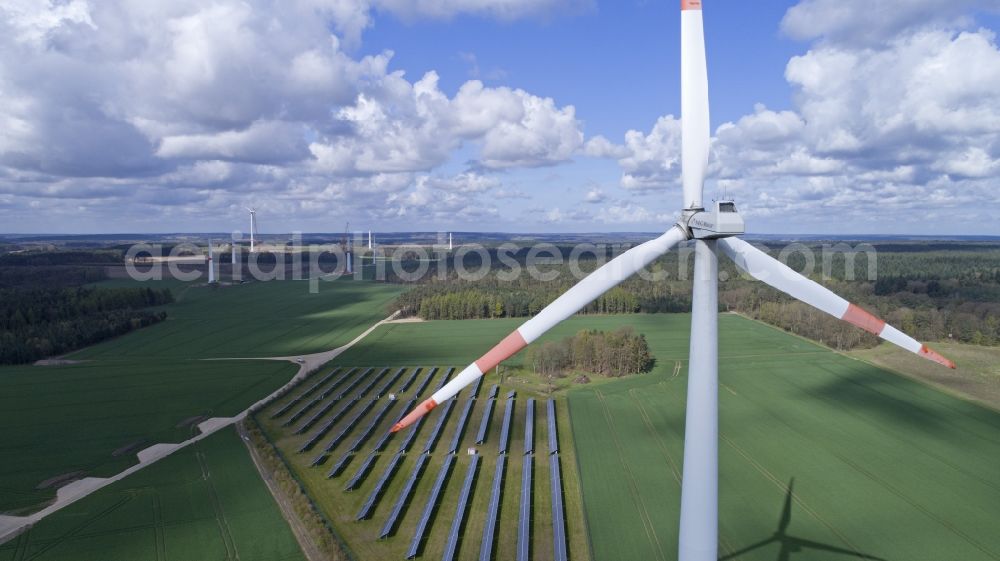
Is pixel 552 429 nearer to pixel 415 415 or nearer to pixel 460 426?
pixel 460 426

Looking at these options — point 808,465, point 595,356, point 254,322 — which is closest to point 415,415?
point 808,465

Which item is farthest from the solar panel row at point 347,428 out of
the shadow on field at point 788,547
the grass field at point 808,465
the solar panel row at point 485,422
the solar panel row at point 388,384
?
the shadow on field at point 788,547

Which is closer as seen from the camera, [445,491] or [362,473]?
[445,491]

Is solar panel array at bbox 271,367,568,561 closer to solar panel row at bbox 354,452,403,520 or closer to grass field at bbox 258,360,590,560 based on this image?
solar panel row at bbox 354,452,403,520

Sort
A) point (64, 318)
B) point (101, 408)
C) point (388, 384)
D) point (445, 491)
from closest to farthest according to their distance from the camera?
point (445, 491)
point (101, 408)
point (388, 384)
point (64, 318)

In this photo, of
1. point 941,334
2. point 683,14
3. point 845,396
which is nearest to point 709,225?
point 683,14

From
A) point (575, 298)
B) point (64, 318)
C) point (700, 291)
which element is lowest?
point (64, 318)

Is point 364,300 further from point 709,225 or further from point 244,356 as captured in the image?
point 709,225
